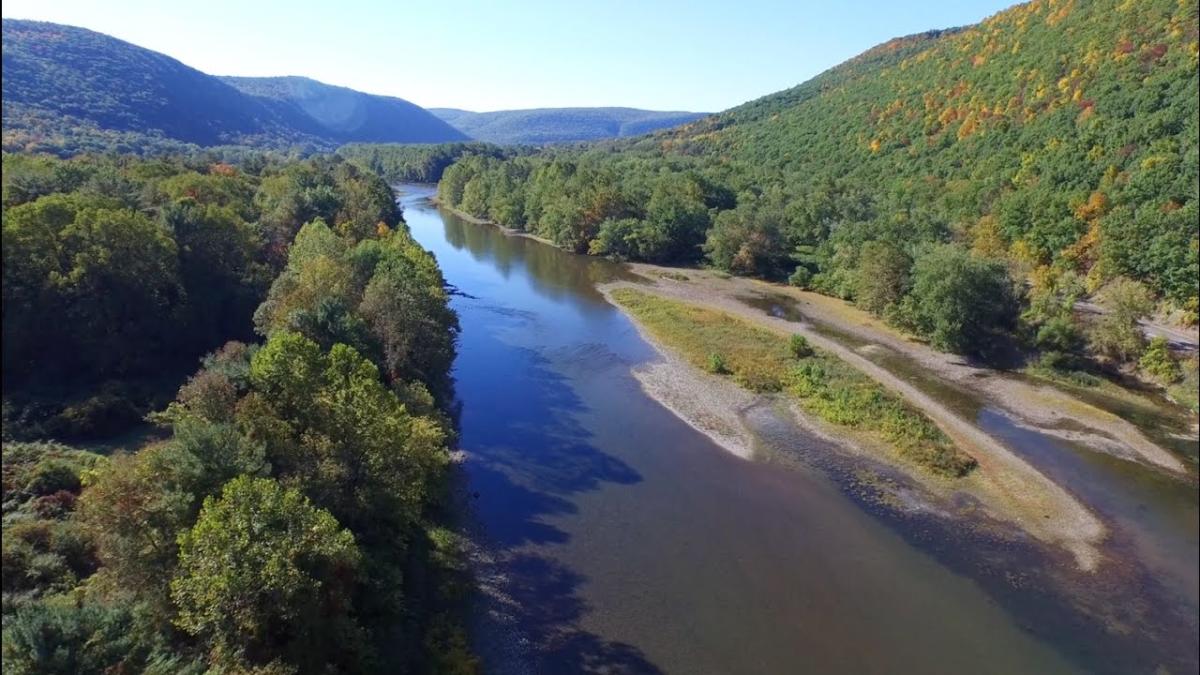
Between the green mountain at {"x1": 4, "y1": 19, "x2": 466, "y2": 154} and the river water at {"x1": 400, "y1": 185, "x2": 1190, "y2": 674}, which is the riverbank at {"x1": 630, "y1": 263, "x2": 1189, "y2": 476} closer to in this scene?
the river water at {"x1": 400, "y1": 185, "x2": 1190, "y2": 674}

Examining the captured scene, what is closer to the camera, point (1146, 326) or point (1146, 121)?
point (1146, 326)

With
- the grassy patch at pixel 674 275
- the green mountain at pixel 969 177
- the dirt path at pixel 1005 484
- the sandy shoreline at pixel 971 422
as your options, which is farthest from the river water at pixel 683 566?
the grassy patch at pixel 674 275

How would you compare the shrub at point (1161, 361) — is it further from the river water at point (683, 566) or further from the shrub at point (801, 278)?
the shrub at point (801, 278)

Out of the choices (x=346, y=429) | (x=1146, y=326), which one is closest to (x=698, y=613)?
(x=346, y=429)

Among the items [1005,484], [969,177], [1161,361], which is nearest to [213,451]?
[1005,484]

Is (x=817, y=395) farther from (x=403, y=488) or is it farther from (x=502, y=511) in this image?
(x=403, y=488)

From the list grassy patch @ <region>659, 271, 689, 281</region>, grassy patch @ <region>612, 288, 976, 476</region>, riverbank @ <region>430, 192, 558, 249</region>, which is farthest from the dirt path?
riverbank @ <region>430, 192, 558, 249</region>
